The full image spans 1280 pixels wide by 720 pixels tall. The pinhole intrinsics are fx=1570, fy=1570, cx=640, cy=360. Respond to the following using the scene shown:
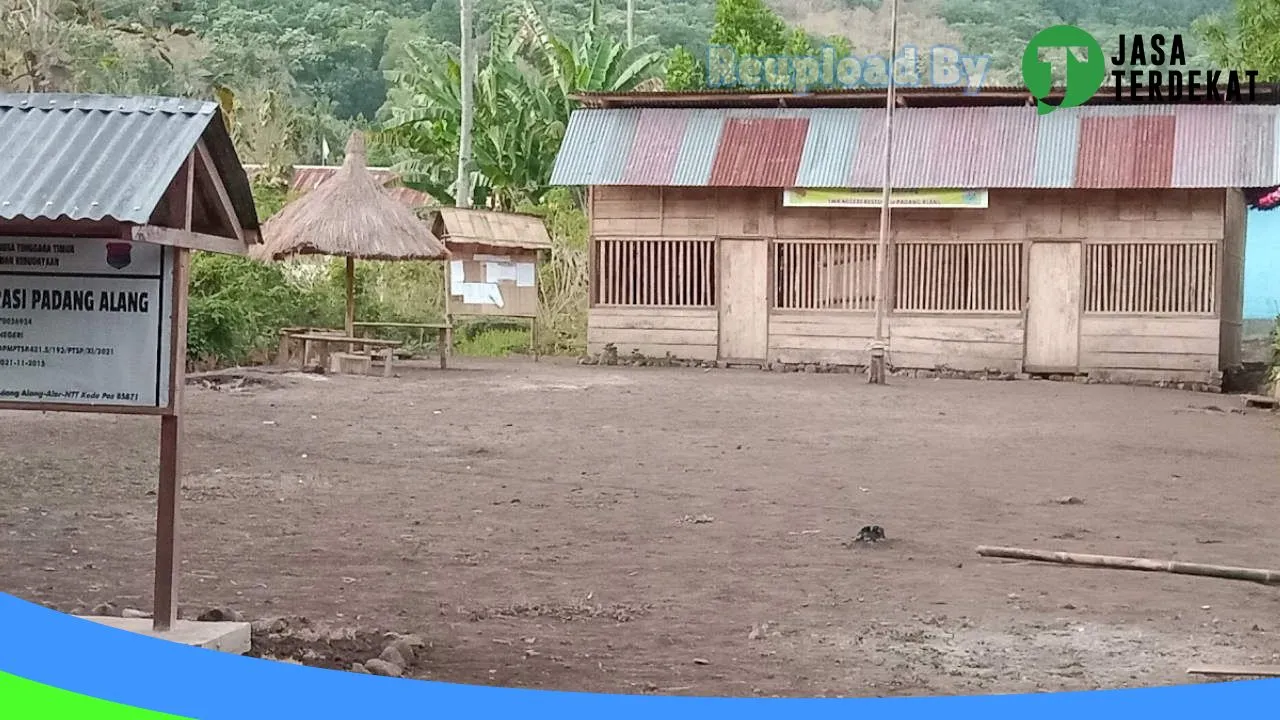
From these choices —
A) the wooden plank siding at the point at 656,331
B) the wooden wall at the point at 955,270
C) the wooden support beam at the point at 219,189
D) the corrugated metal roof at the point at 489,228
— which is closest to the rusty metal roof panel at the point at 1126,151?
the wooden wall at the point at 955,270

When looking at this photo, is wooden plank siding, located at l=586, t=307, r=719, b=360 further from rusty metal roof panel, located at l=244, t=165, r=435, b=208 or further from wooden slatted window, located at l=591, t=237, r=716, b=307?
Result: rusty metal roof panel, located at l=244, t=165, r=435, b=208

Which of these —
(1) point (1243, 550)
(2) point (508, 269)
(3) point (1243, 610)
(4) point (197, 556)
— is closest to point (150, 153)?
(4) point (197, 556)

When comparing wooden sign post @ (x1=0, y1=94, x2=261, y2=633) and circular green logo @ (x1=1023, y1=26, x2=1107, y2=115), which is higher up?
circular green logo @ (x1=1023, y1=26, x2=1107, y2=115)

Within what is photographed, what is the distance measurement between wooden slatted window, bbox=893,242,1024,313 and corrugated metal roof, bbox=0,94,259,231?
15.4 metres

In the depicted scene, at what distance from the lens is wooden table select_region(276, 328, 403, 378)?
1662 cm

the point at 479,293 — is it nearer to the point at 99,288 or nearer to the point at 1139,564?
the point at 1139,564

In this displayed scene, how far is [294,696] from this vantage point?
4.02 metres

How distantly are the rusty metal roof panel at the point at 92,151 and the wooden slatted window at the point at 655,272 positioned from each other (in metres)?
15.7

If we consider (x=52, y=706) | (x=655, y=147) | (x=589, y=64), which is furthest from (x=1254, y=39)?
(x=52, y=706)

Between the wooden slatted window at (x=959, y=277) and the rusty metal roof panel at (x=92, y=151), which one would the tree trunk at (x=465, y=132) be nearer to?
the wooden slatted window at (x=959, y=277)

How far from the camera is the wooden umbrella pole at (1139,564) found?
5.75m

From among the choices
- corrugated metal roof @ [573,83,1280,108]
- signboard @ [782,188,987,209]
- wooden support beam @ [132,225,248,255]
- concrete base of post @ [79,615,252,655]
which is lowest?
concrete base of post @ [79,615,252,655]

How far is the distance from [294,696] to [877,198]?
15.6 meters

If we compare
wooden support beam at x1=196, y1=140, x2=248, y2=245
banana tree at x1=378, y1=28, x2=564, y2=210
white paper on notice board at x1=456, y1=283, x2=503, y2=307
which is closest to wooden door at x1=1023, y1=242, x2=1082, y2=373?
white paper on notice board at x1=456, y1=283, x2=503, y2=307
